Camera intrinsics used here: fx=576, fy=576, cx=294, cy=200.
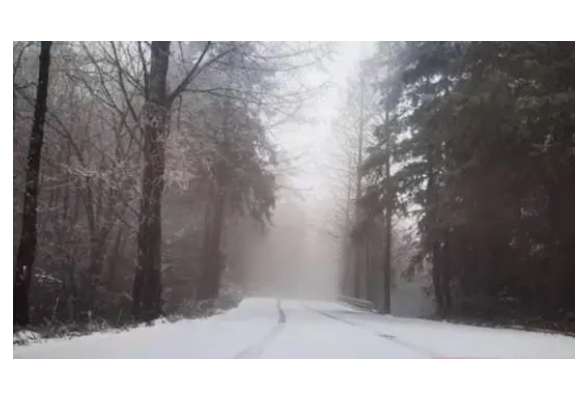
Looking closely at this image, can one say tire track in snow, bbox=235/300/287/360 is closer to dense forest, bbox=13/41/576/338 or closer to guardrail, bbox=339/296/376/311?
dense forest, bbox=13/41/576/338

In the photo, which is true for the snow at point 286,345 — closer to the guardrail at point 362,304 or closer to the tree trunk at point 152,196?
the tree trunk at point 152,196

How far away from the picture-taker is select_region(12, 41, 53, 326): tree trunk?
424 inches

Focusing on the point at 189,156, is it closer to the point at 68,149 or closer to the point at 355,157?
the point at 68,149

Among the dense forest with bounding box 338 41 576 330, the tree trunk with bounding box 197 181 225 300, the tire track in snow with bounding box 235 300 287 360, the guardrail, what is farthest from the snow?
the guardrail

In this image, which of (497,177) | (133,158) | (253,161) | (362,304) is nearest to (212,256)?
(253,161)

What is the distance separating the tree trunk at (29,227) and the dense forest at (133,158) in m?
0.02

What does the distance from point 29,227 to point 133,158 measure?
7670mm

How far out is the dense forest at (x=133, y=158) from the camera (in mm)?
13734

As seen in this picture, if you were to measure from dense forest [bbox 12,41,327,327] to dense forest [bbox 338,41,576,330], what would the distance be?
499cm

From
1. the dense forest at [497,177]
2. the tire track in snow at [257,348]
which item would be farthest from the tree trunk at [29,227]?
the dense forest at [497,177]

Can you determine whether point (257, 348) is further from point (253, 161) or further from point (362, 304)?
point (362, 304)
